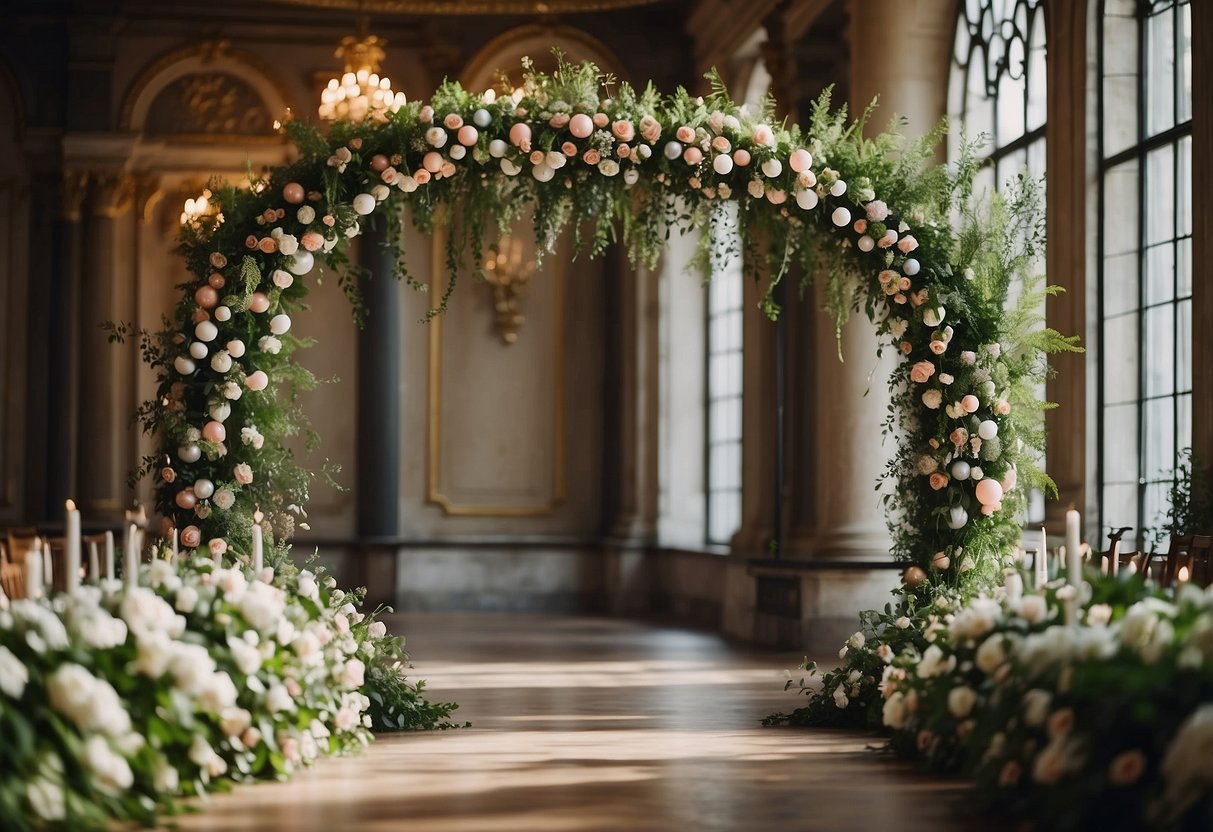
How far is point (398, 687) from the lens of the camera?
755 centimetres

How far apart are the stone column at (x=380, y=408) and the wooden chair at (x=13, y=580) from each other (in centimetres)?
869

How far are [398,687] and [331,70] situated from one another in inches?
414

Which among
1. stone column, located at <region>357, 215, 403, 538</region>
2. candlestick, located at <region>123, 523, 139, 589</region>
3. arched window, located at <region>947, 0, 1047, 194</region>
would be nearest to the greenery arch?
candlestick, located at <region>123, 523, 139, 589</region>

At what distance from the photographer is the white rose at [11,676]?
179 inches

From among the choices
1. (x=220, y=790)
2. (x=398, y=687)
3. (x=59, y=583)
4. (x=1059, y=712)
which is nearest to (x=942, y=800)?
(x=1059, y=712)

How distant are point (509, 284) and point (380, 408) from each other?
5.74 feet

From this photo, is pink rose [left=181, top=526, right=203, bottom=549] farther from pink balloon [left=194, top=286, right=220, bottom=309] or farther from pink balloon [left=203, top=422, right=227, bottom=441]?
pink balloon [left=194, top=286, right=220, bottom=309]

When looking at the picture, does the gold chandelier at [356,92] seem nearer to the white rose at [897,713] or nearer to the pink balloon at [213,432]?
the pink balloon at [213,432]

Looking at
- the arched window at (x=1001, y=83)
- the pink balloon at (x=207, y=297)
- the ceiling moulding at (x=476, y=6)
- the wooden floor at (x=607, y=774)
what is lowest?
the wooden floor at (x=607, y=774)

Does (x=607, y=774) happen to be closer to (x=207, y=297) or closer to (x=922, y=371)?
(x=922, y=371)

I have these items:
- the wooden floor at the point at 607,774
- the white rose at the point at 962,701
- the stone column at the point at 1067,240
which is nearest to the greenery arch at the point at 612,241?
the wooden floor at the point at 607,774

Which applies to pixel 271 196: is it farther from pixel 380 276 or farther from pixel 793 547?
pixel 380 276

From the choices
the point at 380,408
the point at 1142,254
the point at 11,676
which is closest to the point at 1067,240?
the point at 1142,254

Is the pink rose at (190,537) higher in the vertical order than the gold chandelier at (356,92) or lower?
lower
